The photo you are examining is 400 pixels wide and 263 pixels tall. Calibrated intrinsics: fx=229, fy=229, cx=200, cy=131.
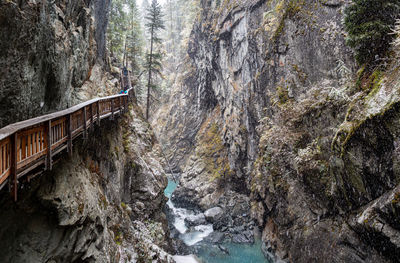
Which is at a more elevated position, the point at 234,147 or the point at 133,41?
the point at 133,41

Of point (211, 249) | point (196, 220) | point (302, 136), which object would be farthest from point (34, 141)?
point (196, 220)

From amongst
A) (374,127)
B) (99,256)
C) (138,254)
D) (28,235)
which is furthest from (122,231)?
(374,127)

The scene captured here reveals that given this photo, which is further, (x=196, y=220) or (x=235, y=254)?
(x=196, y=220)

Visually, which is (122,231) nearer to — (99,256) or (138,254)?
(138,254)

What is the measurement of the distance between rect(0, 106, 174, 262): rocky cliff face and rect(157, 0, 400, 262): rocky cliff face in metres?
8.48

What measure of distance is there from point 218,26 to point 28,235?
2866cm

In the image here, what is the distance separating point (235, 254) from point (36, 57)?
1809 centimetres

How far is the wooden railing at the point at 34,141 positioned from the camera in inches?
172

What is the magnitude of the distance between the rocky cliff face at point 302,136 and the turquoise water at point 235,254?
1.21 m

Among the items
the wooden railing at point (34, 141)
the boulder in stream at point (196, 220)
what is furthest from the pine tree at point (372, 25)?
the boulder in stream at point (196, 220)

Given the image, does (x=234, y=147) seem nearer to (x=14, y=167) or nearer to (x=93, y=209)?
(x=93, y=209)

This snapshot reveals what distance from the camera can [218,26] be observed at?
28.8 meters

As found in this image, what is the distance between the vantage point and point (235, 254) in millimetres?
18109

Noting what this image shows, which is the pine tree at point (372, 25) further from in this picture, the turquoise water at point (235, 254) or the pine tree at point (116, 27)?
the pine tree at point (116, 27)
